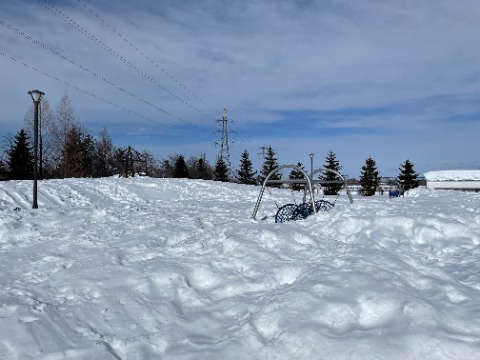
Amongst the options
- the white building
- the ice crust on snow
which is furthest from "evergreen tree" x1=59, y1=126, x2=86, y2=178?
the ice crust on snow

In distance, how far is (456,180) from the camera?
5272 cm

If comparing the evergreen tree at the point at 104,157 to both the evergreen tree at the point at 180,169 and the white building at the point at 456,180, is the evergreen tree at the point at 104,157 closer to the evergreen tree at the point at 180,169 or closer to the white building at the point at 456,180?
the evergreen tree at the point at 180,169

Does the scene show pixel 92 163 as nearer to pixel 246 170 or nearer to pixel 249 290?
pixel 246 170

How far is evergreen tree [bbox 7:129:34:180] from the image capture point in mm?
35531

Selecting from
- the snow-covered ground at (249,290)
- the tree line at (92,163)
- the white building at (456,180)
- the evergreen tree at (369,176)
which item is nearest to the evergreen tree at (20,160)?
the tree line at (92,163)

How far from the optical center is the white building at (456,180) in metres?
52.0

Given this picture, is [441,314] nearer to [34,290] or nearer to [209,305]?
[209,305]

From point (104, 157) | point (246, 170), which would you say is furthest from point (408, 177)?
point (104, 157)

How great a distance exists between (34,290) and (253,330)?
8.73 feet

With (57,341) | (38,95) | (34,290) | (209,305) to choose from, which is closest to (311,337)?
(209,305)

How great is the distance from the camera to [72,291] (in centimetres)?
424

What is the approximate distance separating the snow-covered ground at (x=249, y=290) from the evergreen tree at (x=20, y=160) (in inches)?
1268

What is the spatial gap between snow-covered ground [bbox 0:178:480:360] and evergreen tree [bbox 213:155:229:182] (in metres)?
41.7

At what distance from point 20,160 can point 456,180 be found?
55.0m
